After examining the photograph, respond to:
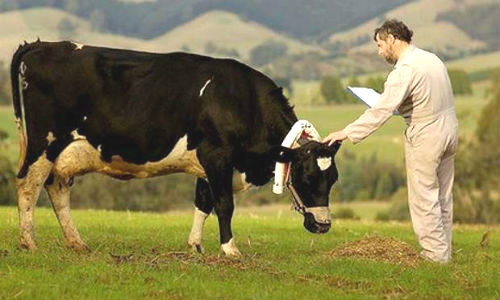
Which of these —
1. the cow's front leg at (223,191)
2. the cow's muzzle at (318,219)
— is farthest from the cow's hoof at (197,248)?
the cow's muzzle at (318,219)

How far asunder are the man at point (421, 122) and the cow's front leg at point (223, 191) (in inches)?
62.5

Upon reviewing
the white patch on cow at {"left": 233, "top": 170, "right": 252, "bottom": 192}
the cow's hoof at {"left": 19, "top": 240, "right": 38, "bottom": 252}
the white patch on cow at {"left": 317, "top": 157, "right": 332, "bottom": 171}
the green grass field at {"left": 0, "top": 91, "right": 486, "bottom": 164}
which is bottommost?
the green grass field at {"left": 0, "top": 91, "right": 486, "bottom": 164}

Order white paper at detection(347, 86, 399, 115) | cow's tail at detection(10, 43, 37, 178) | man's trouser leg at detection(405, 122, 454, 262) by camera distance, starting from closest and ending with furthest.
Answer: man's trouser leg at detection(405, 122, 454, 262), white paper at detection(347, 86, 399, 115), cow's tail at detection(10, 43, 37, 178)

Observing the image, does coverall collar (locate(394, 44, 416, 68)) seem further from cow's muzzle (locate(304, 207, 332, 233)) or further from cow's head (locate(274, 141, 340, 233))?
cow's muzzle (locate(304, 207, 332, 233))

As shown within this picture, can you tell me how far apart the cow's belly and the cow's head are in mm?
1364

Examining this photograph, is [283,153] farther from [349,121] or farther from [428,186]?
[349,121]

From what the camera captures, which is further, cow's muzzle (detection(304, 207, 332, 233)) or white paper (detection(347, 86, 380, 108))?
white paper (detection(347, 86, 380, 108))

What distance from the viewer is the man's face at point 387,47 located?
13.8 metres

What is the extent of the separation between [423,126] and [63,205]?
5.62 meters

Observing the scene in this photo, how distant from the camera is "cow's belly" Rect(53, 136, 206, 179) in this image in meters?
14.1

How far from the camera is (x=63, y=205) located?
47.9ft

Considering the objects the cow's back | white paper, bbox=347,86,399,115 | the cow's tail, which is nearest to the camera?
the cow's back

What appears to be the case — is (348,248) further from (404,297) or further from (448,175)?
(404,297)

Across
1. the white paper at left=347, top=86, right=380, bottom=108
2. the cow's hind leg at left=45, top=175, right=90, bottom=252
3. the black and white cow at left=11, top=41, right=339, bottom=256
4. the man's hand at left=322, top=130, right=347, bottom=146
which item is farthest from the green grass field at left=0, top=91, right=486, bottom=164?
the man's hand at left=322, top=130, right=347, bottom=146
